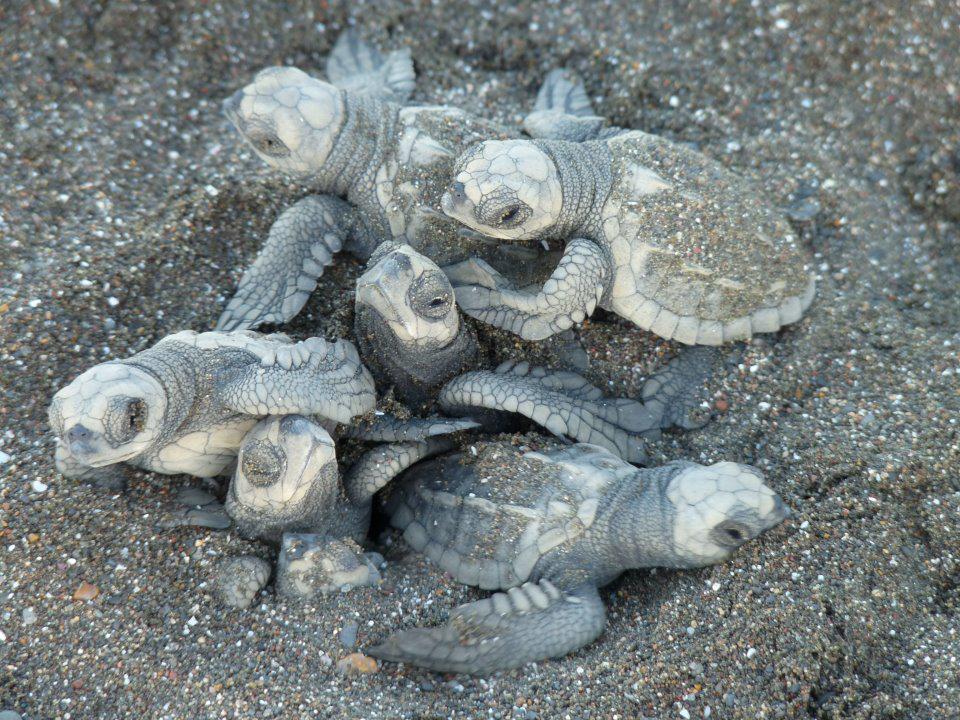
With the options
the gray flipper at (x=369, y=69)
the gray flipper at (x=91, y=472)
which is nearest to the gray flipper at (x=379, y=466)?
the gray flipper at (x=91, y=472)

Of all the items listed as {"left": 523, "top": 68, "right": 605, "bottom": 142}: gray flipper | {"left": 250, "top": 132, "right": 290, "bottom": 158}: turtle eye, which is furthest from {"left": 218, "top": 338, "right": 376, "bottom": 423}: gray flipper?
{"left": 523, "top": 68, "right": 605, "bottom": 142}: gray flipper

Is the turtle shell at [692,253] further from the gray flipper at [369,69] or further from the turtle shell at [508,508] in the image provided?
the gray flipper at [369,69]

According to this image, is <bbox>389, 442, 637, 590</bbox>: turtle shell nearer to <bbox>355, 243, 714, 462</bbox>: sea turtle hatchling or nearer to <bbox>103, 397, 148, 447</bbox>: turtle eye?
<bbox>355, 243, 714, 462</bbox>: sea turtle hatchling

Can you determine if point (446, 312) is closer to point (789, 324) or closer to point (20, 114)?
point (789, 324)

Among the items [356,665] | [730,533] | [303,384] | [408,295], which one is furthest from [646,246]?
[356,665]

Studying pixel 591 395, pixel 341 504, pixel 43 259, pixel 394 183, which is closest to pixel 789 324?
pixel 591 395

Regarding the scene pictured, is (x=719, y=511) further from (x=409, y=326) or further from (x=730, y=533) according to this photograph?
(x=409, y=326)
